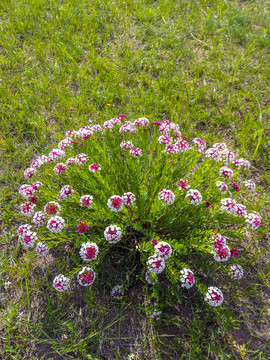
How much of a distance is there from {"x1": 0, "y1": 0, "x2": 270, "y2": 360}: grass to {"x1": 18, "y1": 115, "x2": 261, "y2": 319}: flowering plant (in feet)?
1.04

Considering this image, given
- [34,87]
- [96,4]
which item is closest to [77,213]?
[34,87]

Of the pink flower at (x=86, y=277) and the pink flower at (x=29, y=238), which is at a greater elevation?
the pink flower at (x=29, y=238)

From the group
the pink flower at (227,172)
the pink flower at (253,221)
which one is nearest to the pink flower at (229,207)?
the pink flower at (253,221)

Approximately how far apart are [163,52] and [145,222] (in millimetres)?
3676

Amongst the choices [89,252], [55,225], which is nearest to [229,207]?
[89,252]

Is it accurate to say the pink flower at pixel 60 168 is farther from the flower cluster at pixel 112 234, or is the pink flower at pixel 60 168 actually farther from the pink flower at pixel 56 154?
the flower cluster at pixel 112 234

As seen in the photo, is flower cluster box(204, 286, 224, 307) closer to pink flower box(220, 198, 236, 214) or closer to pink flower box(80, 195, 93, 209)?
pink flower box(220, 198, 236, 214)

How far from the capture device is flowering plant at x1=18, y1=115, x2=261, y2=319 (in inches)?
87.6

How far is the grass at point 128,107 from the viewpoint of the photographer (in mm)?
2322

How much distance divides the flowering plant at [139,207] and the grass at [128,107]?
0.32 meters

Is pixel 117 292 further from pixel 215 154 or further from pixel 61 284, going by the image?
pixel 215 154

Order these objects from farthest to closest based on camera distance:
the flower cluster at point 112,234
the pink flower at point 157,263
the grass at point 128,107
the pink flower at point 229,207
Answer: the grass at point 128,107
the pink flower at point 229,207
the flower cluster at point 112,234
the pink flower at point 157,263

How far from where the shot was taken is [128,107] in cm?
407

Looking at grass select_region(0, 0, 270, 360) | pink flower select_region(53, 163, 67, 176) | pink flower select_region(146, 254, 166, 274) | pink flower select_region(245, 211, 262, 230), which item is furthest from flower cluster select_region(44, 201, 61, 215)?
pink flower select_region(245, 211, 262, 230)
